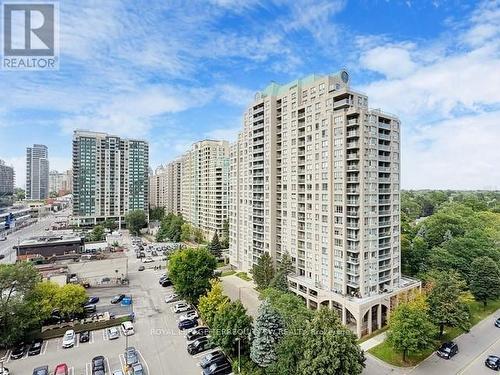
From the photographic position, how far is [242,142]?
60.4 m

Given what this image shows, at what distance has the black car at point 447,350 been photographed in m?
30.9

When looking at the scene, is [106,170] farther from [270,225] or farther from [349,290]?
[349,290]

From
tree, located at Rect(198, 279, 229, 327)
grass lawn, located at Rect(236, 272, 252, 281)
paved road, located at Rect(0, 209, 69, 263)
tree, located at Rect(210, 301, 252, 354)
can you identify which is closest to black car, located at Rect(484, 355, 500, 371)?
tree, located at Rect(210, 301, 252, 354)

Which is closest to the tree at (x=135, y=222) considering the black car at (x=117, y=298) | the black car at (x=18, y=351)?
the black car at (x=117, y=298)

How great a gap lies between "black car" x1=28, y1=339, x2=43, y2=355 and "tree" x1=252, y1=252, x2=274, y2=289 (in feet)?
94.4

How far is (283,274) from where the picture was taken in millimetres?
44844

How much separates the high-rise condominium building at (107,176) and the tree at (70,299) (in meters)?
85.6

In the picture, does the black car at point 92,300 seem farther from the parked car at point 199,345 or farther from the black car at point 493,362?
the black car at point 493,362

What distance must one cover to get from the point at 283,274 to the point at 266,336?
18323mm

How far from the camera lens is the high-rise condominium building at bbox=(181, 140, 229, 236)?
85562mm

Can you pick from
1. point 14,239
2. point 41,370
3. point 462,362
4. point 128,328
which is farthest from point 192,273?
point 14,239

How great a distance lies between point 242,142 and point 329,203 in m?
26.1

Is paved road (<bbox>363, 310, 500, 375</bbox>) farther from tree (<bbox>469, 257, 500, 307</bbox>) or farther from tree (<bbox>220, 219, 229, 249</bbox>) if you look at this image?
tree (<bbox>220, 219, 229, 249</bbox>)

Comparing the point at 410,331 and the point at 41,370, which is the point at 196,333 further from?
the point at 410,331
